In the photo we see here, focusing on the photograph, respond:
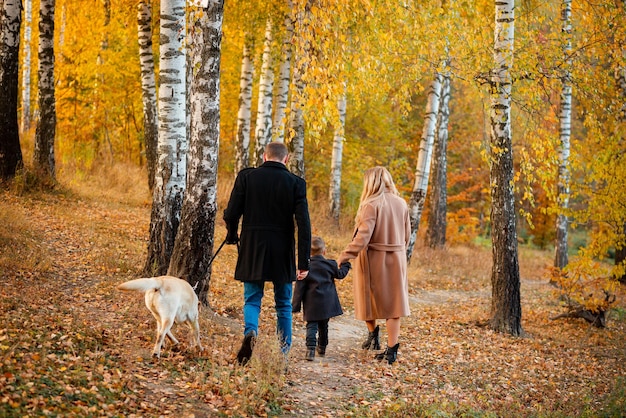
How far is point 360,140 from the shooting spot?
968 inches

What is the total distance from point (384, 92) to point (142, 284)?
887 cm

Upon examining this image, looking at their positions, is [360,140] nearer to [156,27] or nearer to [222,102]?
[222,102]

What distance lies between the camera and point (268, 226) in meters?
6.25

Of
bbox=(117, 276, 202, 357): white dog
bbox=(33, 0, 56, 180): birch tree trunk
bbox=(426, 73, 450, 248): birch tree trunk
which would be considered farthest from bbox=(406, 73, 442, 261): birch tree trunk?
bbox=(117, 276, 202, 357): white dog

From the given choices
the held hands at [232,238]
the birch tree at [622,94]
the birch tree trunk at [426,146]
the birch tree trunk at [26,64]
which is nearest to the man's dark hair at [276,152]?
A: the held hands at [232,238]

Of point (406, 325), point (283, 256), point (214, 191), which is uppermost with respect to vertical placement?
point (214, 191)

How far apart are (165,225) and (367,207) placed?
9.57ft

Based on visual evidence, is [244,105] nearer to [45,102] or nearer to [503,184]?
[45,102]

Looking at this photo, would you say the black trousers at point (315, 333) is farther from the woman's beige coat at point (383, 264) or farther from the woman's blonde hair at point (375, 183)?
the woman's blonde hair at point (375, 183)

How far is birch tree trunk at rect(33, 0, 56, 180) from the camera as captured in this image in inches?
527

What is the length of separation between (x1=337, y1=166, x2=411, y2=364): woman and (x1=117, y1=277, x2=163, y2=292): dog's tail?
2.35m

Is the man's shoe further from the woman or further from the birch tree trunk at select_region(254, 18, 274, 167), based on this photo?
the birch tree trunk at select_region(254, 18, 274, 167)

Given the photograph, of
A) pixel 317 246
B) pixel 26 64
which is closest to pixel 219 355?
pixel 317 246

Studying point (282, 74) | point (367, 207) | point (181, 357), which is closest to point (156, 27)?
point (282, 74)
